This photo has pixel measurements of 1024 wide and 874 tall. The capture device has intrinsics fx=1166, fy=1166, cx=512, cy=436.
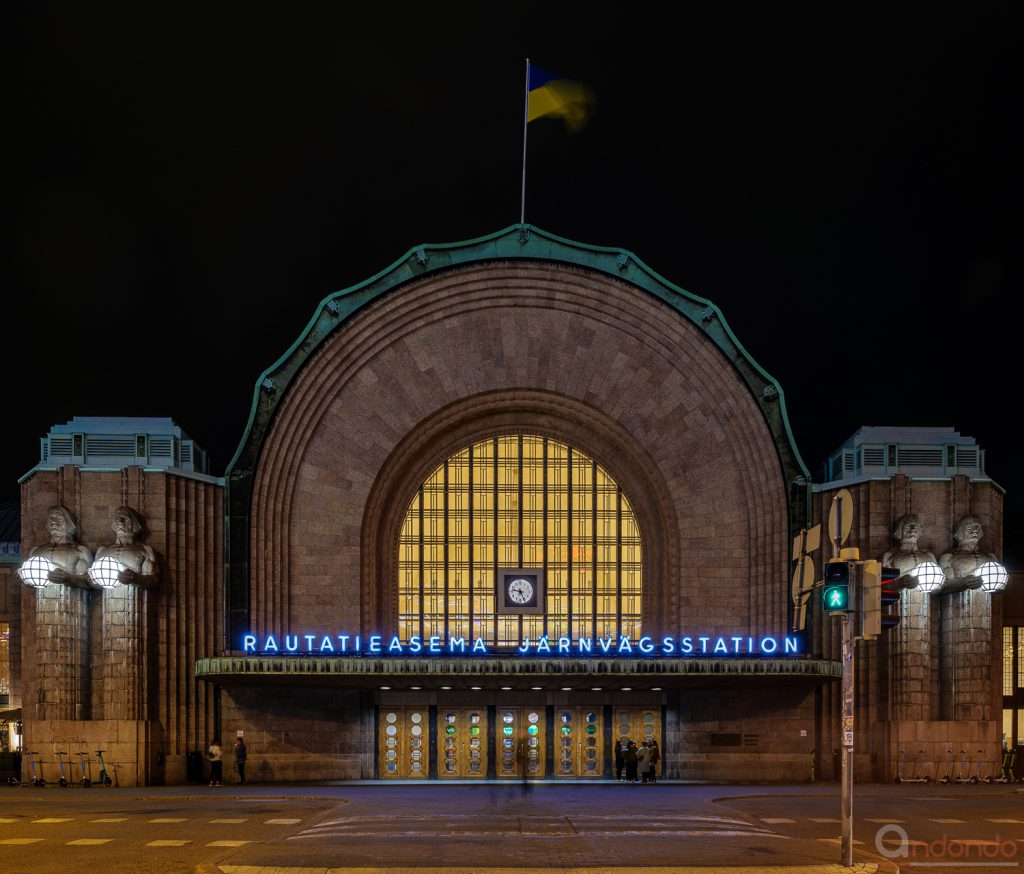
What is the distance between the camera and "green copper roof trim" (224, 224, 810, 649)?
42406 millimetres

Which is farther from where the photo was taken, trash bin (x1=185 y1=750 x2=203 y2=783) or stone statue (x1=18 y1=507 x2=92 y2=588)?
trash bin (x1=185 y1=750 x2=203 y2=783)

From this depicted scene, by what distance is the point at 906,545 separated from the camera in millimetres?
40156

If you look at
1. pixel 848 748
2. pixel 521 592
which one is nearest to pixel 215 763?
pixel 521 592

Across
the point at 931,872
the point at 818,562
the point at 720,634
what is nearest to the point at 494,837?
the point at 931,872

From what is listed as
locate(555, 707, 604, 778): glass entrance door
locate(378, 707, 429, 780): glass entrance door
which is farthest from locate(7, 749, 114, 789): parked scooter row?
locate(555, 707, 604, 778): glass entrance door

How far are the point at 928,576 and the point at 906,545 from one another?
136cm

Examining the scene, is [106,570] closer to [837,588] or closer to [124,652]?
[124,652]

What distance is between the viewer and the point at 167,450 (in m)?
41.2

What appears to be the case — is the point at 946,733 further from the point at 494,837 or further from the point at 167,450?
the point at 167,450

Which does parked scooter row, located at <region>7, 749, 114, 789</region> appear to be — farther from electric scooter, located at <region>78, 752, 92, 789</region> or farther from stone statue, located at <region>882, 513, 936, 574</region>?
stone statue, located at <region>882, 513, 936, 574</region>

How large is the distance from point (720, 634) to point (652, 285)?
43.0ft

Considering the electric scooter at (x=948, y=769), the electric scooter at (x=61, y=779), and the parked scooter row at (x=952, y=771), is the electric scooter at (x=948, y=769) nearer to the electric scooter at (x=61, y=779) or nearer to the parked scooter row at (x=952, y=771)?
the parked scooter row at (x=952, y=771)

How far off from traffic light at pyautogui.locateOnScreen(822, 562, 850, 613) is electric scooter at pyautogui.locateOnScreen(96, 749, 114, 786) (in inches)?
1115

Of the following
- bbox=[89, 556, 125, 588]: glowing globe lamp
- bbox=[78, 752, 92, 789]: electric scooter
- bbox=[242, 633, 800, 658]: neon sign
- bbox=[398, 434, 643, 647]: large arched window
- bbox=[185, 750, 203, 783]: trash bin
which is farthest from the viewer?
bbox=[398, 434, 643, 647]: large arched window
